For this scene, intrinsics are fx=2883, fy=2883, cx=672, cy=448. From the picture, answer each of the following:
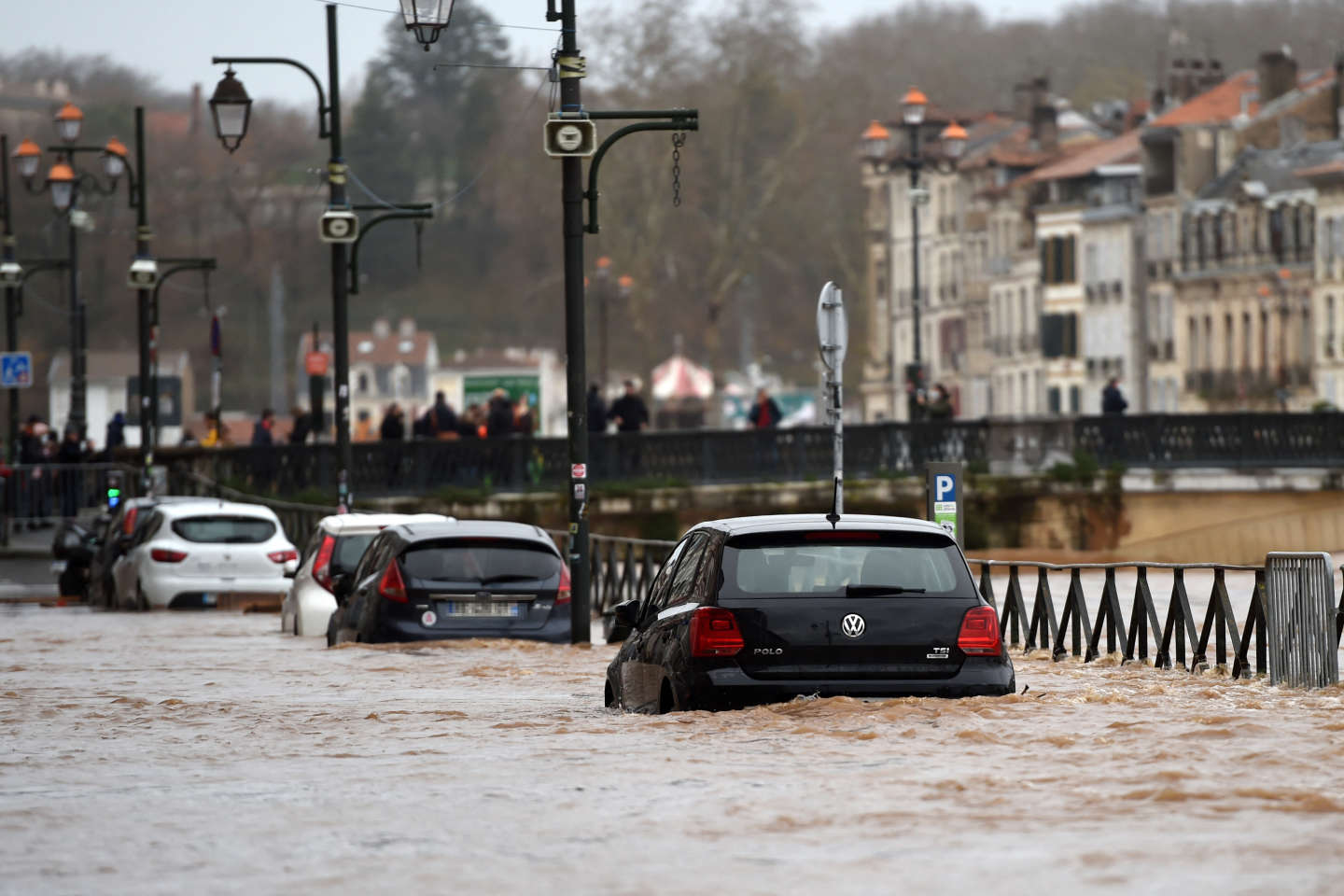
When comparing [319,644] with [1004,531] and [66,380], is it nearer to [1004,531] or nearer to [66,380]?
[1004,531]

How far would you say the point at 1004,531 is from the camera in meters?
53.8

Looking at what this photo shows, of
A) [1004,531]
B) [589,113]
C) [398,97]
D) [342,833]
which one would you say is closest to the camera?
A: [342,833]

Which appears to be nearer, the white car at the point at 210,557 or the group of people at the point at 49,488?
the white car at the point at 210,557

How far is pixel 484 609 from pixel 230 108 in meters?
13.5

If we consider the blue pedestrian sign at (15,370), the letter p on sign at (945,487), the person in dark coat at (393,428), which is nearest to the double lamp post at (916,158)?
the person in dark coat at (393,428)

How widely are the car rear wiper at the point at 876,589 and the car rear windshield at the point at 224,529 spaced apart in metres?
19.8

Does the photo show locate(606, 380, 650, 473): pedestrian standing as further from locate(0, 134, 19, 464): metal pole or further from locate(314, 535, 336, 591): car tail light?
locate(314, 535, 336, 591): car tail light

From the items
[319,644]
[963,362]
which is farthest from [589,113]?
[963,362]

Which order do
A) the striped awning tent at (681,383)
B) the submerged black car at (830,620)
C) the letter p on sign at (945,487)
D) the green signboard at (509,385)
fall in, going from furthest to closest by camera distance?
the striped awning tent at (681,383)
the green signboard at (509,385)
the letter p on sign at (945,487)
the submerged black car at (830,620)

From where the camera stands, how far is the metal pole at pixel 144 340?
4559cm

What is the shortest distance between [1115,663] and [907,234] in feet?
336

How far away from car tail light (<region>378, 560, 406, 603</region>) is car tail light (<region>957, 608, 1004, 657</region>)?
9.07 metres

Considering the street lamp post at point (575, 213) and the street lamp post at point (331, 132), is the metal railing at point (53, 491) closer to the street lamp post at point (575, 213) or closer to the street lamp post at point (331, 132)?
the street lamp post at point (331, 132)

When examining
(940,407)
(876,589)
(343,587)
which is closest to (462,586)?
(343,587)
